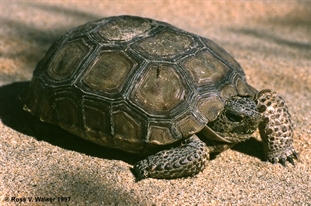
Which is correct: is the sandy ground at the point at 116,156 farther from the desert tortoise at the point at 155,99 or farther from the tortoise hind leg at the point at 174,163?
the desert tortoise at the point at 155,99

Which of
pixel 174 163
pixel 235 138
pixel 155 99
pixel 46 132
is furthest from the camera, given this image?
pixel 46 132

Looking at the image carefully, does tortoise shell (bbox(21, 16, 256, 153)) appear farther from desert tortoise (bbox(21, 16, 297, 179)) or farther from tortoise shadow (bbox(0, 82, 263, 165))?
tortoise shadow (bbox(0, 82, 263, 165))

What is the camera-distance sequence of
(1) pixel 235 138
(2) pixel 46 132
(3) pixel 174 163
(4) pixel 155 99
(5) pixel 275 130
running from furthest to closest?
(2) pixel 46 132, (5) pixel 275 130, (1) pixel 235 138, (4) pixel 155 99, (3) pixel 174 163

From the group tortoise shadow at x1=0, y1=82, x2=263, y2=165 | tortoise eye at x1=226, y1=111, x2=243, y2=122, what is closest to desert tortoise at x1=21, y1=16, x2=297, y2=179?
tortoise eye at x1=226, y1=111, x2=243, y2=122

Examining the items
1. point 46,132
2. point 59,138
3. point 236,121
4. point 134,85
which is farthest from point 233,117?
point 46,132

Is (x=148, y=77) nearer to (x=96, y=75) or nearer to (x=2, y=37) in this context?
(x=96, y=75)

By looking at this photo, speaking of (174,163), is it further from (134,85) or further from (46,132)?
(46,132)
